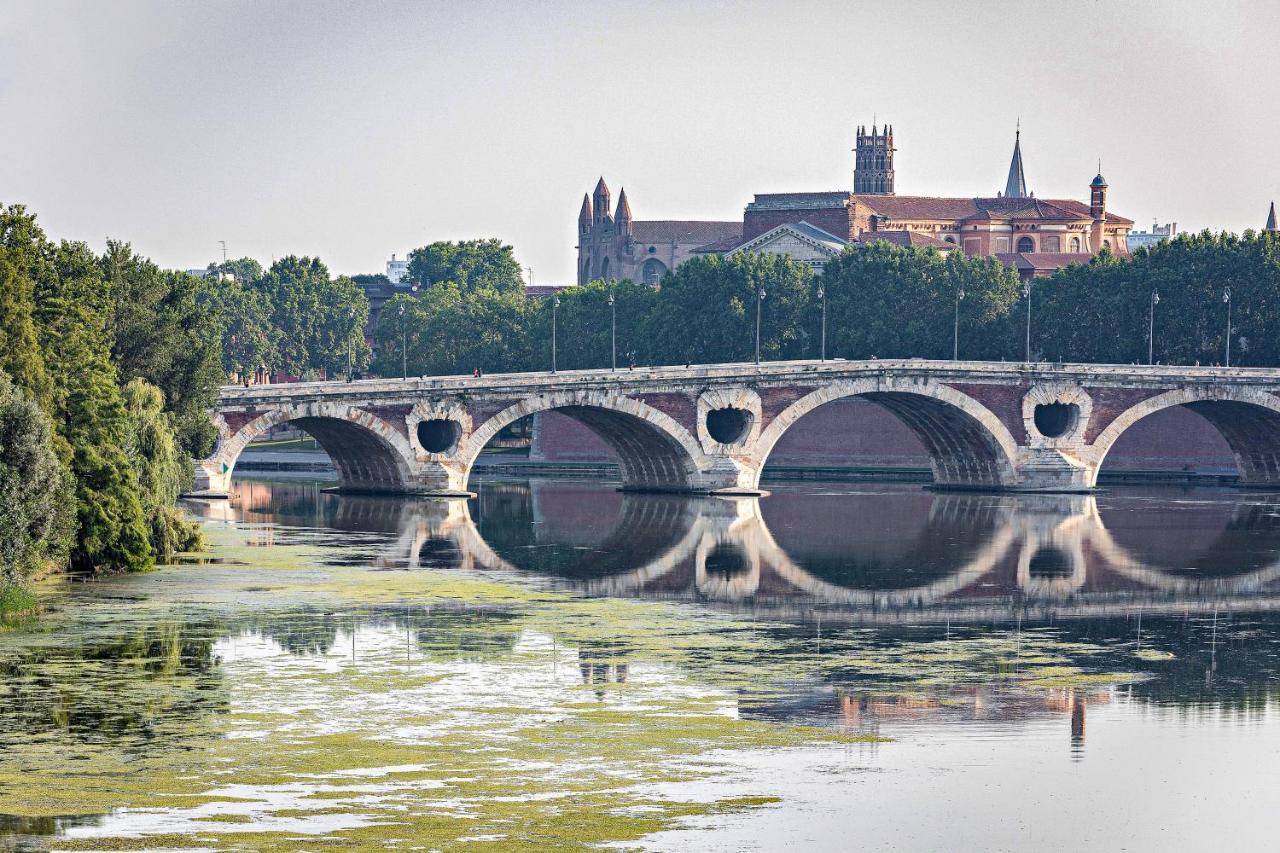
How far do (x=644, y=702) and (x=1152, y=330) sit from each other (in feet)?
247

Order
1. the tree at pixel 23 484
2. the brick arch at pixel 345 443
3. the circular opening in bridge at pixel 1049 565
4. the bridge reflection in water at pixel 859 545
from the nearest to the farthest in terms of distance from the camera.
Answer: the tree at pixel 23 484 → the bridge reflection in water at pixel 859 545 → the circular opening in bridge at pixel 1049 565 → the brick arch at pixel 345 443

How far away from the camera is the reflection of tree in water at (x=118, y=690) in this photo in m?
29.6

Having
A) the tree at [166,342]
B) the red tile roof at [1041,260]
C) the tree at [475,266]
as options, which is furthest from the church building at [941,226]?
the tree at [166,342]

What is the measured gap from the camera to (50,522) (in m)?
42.4

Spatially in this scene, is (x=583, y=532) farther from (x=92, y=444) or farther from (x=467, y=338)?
(x=467, y=338)

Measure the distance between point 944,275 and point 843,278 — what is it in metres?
5.74

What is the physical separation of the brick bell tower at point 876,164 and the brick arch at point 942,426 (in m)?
104

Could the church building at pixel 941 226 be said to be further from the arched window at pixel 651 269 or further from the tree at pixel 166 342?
the tree at pixel 166 342

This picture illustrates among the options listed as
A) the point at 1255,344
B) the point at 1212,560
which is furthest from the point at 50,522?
the point at 1255,344

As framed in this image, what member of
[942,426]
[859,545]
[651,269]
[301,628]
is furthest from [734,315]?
[651,269]

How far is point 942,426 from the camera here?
307 feet

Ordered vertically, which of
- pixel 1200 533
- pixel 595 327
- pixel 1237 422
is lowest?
pixel 1200 533

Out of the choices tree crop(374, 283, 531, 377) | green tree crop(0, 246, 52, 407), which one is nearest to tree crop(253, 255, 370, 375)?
tree crop(374, 283, 531, 377)

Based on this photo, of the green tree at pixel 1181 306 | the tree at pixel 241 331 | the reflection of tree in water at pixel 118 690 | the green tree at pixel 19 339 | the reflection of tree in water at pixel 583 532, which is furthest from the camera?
the tree at pixel 241 331
